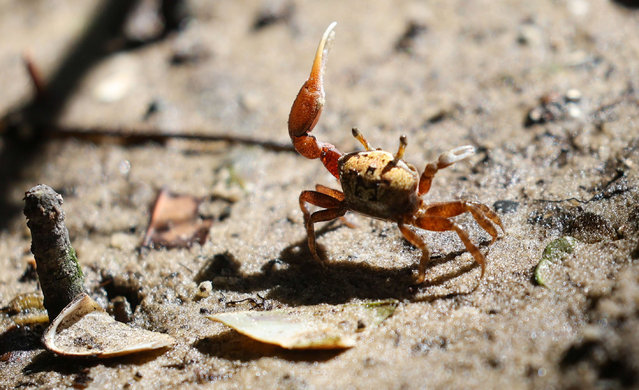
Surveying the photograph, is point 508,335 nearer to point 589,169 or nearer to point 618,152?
point 589,169

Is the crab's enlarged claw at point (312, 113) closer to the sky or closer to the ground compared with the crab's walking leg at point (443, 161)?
closer to the sky

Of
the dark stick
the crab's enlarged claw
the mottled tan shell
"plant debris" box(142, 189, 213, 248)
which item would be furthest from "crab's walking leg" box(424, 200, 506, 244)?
the dark stick

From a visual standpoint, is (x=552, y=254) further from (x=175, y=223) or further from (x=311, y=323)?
(x=175, y=223)

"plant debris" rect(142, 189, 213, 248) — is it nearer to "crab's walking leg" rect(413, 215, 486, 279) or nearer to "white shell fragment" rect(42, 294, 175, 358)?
"white shell fragment" rect(42, 294, 175, 358)

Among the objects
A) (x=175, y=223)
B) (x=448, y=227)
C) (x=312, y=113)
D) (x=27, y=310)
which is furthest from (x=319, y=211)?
(x=27, y=310)

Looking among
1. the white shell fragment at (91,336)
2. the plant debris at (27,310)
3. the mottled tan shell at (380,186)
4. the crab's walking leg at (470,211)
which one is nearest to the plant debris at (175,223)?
the plant debris at (27,310)

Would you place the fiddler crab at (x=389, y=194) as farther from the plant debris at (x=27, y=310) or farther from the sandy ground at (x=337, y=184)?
the plant debris at (x=27, y=310)
